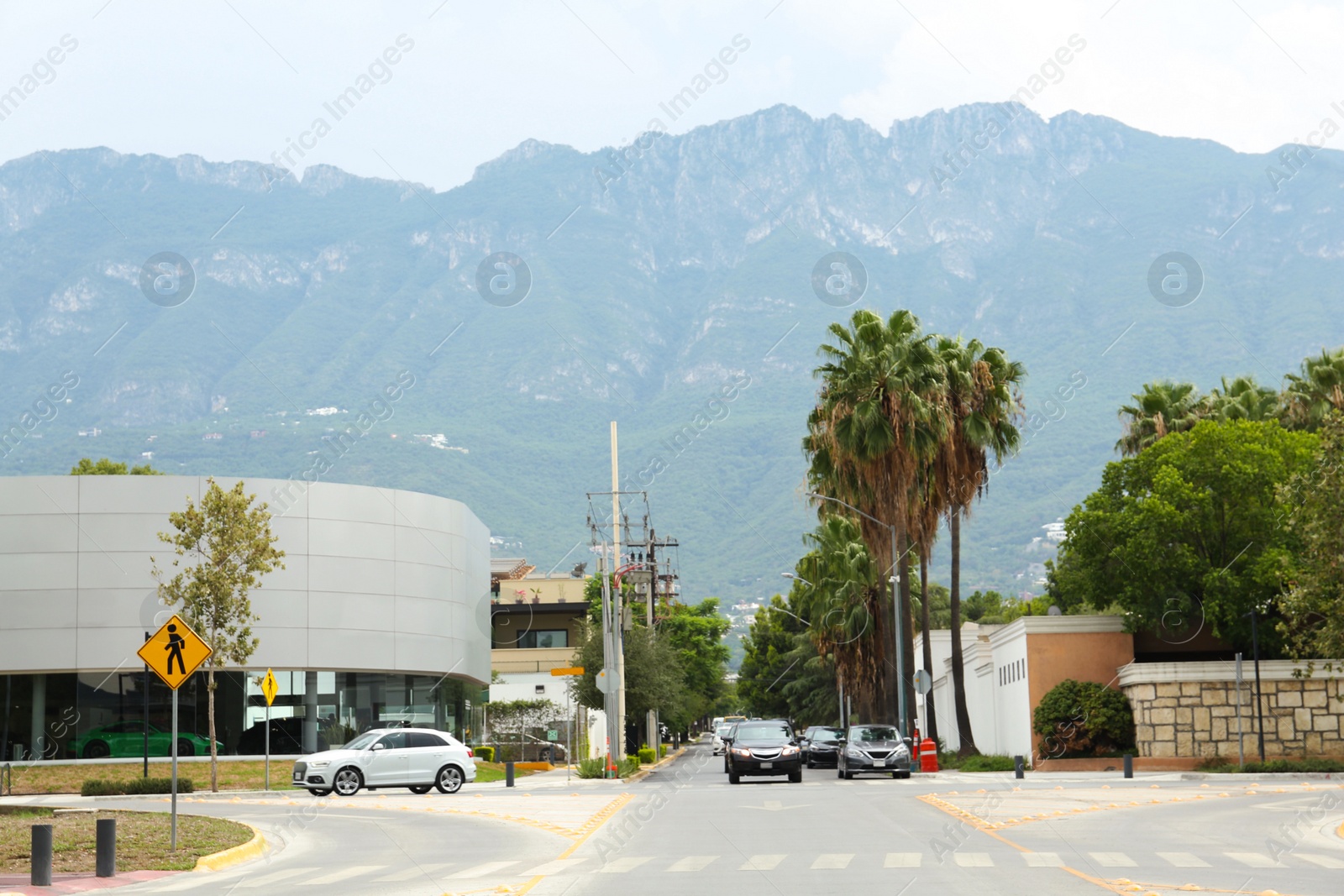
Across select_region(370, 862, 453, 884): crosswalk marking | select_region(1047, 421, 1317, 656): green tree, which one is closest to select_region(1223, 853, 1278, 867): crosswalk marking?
select_region(370, 862, 453, 884): crosswalk marking

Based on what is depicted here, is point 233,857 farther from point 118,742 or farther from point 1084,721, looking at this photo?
point 118,742

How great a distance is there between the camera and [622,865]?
15.6 m

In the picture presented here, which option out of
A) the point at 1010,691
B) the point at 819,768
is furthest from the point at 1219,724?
the point at 819,768

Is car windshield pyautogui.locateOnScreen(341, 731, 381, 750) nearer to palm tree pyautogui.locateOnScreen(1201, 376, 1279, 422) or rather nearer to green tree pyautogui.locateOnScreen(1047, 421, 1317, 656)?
green tree pyautogui.locateOnScreen(1047, 421, 1317, 656)

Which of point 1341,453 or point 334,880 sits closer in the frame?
point 334,880

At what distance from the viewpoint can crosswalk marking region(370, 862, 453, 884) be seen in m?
15.0

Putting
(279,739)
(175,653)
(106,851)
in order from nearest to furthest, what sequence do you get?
1. (106,851)
2. (175,653)
3. (279,739)

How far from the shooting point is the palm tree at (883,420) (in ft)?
149

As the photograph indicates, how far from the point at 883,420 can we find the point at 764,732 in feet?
39.0

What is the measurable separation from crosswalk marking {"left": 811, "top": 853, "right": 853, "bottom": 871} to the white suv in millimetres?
19153

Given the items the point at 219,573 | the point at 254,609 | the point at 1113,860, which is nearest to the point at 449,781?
the point at 219,573

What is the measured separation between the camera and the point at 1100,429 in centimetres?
17988

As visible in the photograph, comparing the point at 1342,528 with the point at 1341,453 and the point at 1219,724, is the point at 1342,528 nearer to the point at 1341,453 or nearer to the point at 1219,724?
the point at 1341,453

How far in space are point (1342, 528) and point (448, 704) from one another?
38.0 m
